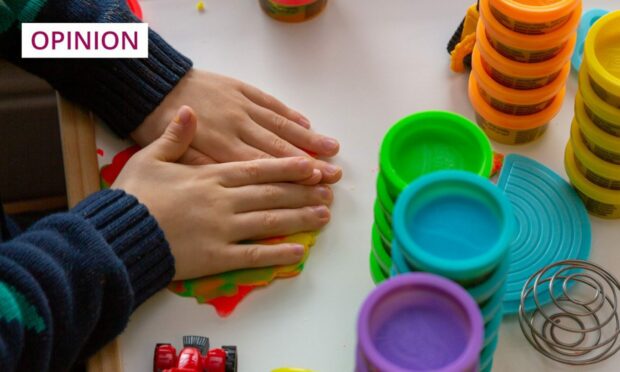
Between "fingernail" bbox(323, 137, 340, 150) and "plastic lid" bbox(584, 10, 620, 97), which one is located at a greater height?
"plastic lid" bbox(584, 10, 620, 97)

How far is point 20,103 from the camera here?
3.53ft

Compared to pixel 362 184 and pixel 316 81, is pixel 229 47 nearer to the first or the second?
pixel 316 81

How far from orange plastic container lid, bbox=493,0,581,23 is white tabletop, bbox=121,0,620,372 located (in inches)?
5.5

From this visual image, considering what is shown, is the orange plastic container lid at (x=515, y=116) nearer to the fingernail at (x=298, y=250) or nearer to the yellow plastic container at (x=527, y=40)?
the yellow plastic container at (x=527, y=40)

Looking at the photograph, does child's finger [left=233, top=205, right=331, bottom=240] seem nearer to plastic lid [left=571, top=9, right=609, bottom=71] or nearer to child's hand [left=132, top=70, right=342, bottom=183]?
child's hand [left=132, top=70, right=342, bottom=183]

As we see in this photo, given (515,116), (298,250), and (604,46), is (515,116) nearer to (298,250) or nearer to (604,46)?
(604,46)

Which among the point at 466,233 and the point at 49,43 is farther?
the point at 49,43

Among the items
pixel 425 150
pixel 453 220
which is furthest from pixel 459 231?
pixel 425 150

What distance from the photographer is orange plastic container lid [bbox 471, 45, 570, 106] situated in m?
0.75

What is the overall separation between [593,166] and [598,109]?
6cm

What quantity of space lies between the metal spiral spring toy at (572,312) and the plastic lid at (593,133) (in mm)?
106

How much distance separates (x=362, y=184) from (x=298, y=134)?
0.08 m

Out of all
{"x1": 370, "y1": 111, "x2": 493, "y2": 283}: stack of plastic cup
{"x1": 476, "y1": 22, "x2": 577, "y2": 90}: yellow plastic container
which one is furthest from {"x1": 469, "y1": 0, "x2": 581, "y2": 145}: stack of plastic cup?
{"x1": 370, "y1": 111, "x2": 493, "y2": 283}: stack of plastic cup

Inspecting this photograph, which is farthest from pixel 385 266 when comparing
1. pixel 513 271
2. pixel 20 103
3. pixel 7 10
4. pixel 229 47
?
pixel 20 103
